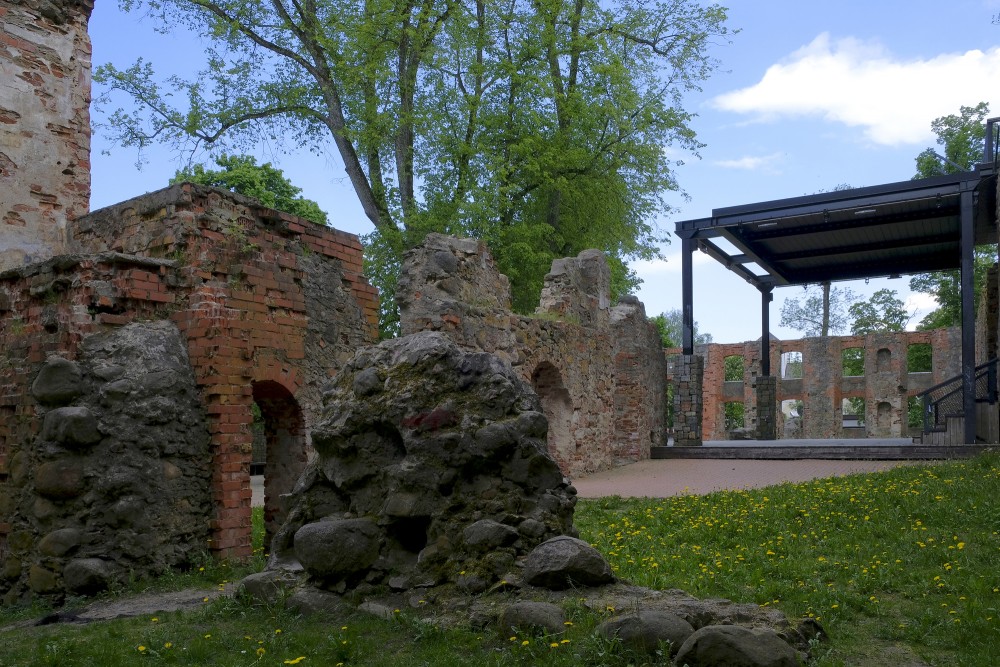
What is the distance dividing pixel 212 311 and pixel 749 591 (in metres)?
A: 5.14

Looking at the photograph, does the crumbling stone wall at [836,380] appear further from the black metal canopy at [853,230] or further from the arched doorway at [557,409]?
the arched doorway at [557,409]

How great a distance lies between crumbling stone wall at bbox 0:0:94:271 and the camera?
11.1 m

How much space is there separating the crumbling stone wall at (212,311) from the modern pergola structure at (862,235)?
39.9ft

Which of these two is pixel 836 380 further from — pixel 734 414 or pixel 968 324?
pixel 968 324

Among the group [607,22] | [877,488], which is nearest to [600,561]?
[877,488]

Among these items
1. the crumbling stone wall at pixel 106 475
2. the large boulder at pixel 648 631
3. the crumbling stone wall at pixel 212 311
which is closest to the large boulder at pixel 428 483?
the large boulder at pixel 648 631

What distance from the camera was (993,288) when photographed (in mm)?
20938

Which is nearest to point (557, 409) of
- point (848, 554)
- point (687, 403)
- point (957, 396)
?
point (687, 403)

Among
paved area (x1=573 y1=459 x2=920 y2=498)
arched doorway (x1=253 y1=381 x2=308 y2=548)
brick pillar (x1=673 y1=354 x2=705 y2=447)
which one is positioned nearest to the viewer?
arched doorway (x1=253 y1=381 x2=308 y2=548)

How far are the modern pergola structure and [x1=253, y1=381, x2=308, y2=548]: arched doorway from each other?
12176 millimetres

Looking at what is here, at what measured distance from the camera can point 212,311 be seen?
806 cm

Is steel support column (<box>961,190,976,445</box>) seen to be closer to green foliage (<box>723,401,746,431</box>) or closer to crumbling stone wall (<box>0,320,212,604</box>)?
crumbling stone wall (<box>0,320,212,604</box>)

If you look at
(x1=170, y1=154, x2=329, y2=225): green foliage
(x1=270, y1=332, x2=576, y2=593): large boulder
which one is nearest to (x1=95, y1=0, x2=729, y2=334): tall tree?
(x1=170, y1=154, x2=329, y2=225): green foliage

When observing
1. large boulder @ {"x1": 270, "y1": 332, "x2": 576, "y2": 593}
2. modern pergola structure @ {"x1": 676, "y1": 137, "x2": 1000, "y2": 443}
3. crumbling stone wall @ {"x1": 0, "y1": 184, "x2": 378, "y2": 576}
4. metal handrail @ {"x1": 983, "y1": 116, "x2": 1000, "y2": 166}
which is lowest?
large boulder @ {"x1": 270, "y1": 332, "x2": 576, "y2": 593}
